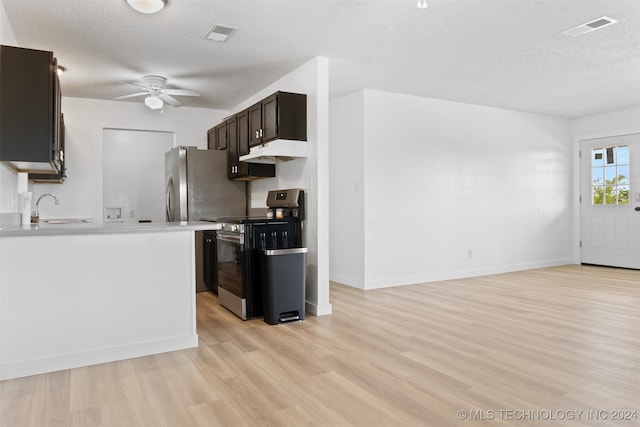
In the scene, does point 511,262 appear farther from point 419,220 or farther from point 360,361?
point 360,361

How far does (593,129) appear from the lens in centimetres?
723

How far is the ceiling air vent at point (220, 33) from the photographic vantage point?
352cm

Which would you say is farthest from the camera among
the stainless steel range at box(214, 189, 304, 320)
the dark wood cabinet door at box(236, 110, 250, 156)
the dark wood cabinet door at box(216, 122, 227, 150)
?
the dark wood cabinet door at box(216, 122, 227, 150)

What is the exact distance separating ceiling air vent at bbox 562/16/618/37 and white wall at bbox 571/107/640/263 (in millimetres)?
4017

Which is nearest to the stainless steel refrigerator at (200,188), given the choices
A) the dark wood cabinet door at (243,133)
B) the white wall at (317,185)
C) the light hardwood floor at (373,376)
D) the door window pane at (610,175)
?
the dark wood cabinet door at (243,133)

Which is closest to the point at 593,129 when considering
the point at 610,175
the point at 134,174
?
the point at 610,175

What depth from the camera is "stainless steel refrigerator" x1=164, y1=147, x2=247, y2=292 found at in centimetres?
534

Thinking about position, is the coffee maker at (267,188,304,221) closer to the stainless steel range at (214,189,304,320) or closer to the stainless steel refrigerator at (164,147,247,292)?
the stainless steel range at (214,189,304,320)

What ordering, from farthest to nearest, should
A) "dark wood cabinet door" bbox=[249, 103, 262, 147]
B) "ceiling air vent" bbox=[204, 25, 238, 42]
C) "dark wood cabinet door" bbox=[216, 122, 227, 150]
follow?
"dark wood cabinet door" bbox=[216, 122, 227, 150] < "dark wood cabinet door" bbox=[249, 103, 262, 147] < "ceiling air vent" bbox=[204, 25, 238, 42]

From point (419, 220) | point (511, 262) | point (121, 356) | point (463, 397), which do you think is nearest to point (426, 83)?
point (419, 220)

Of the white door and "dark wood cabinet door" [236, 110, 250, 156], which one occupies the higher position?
"dark wood cabinet door" [236, 110, 250, 156]

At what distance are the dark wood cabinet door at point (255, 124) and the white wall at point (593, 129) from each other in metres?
5.87

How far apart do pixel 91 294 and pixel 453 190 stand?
488 centimetres

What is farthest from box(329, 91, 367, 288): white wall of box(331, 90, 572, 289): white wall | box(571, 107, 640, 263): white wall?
box(571, 107, 640, 263): white wall
